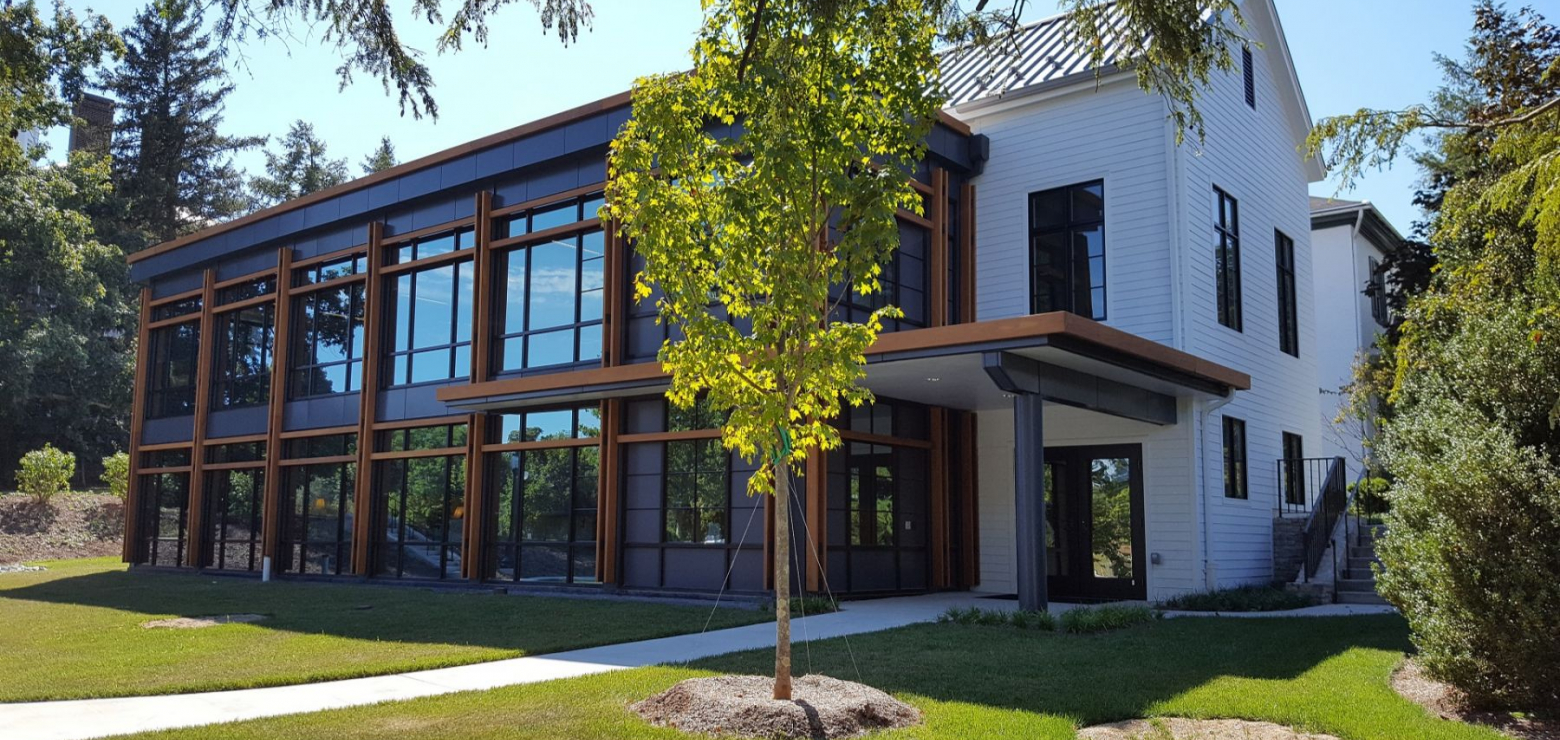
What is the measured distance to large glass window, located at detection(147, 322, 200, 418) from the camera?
24.8 m

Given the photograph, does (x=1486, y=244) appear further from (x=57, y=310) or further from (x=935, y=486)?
(x=57, y=310)

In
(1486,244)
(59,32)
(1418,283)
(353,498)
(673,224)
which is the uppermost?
(59,32)

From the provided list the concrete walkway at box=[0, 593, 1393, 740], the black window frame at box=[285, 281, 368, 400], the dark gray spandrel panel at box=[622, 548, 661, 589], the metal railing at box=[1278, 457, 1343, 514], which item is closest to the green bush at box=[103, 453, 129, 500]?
the black window frame at box=[285, 281, 368, 400]

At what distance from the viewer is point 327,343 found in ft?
70.8

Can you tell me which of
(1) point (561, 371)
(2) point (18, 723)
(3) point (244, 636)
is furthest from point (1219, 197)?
(2) point (18, 723)

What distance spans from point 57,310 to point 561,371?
31507mm

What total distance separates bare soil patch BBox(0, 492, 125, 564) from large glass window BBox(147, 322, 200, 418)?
6.24m

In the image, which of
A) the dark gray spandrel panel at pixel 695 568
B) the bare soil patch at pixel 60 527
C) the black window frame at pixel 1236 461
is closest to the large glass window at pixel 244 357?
the bare soil patch at pixel 60 527

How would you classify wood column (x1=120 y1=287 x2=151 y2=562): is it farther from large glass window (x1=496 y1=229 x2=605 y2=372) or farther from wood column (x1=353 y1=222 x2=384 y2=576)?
large glass window (x1=496 y1=229 x2=605 y2=372)

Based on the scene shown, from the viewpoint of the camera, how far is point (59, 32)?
1492 centimetres

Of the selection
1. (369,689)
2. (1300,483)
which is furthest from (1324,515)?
(369,689)

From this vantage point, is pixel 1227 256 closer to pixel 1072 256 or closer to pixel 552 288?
pixel 1072 256

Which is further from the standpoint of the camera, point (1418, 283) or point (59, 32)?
point (1418, 283)

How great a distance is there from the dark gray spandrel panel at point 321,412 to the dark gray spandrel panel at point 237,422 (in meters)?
0.66
